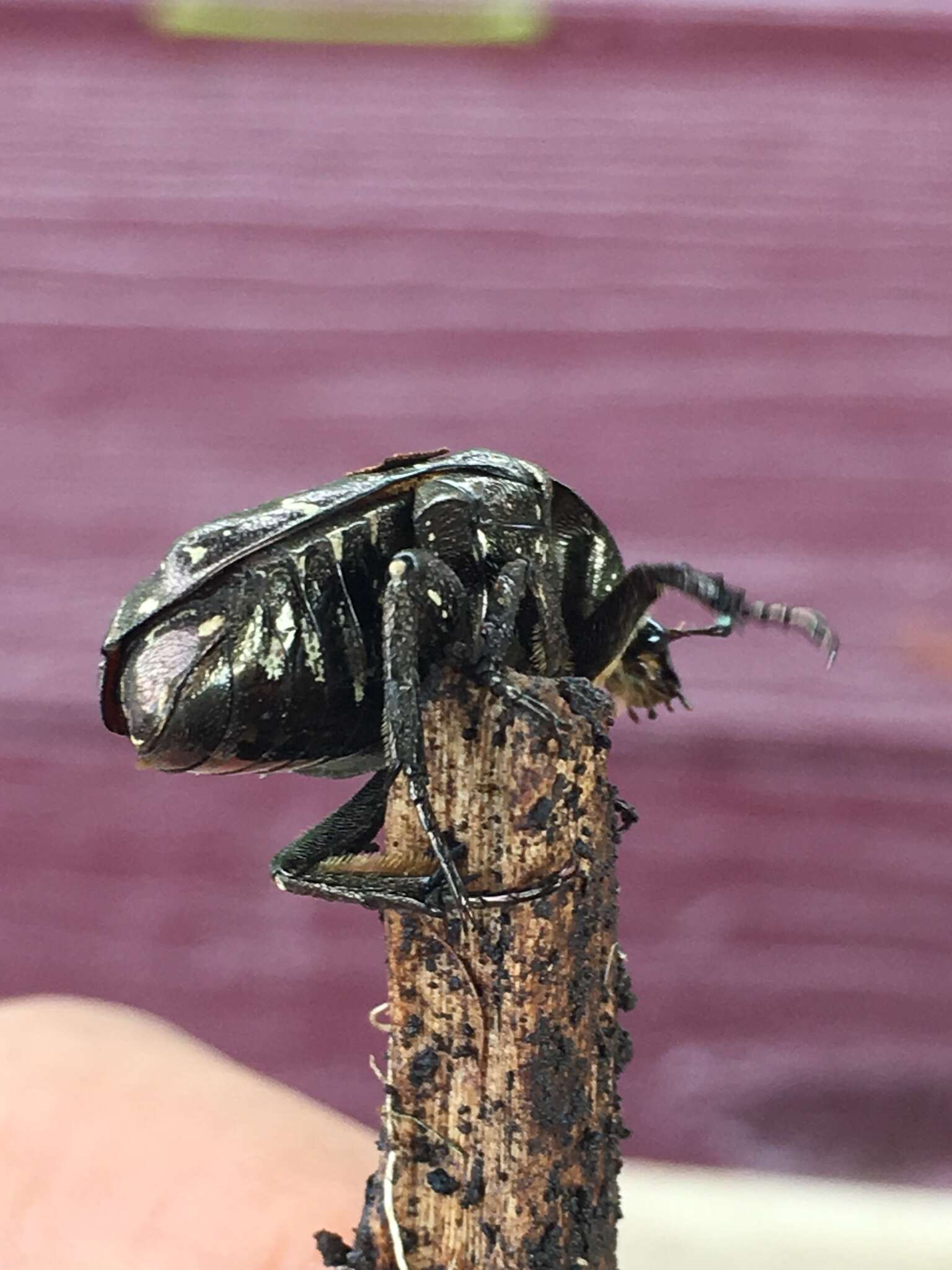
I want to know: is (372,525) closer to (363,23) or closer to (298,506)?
(298,506)

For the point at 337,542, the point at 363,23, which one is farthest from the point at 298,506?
the point at 363,23

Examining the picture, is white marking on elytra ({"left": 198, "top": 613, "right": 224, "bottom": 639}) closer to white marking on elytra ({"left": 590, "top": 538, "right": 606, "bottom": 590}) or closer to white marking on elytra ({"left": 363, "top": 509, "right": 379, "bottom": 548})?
white marking on elytra ({"left": 363, "top": 509, "right": 379, "bottom": 548})

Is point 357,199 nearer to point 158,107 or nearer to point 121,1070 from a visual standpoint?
point 158,107

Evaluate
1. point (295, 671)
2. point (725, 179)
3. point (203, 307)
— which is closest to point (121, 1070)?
point (295, 671)

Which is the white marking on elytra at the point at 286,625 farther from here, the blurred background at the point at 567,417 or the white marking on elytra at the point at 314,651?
the blurred background at the point at 567,417

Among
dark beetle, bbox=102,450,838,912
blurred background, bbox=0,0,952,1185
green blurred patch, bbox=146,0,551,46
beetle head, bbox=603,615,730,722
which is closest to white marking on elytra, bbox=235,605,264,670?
dark beetle, bbox=102,450,838,912

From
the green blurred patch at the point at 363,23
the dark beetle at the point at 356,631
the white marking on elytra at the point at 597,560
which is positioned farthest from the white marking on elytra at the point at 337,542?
the green blurred patch at the point at 363,23
